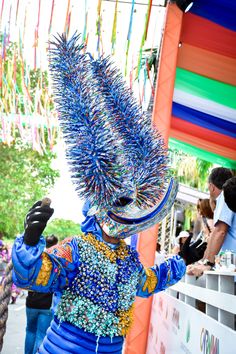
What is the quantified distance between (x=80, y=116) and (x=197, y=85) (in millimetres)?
5334

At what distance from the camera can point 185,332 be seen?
314cm

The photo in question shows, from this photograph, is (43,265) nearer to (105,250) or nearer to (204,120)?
(105,250)

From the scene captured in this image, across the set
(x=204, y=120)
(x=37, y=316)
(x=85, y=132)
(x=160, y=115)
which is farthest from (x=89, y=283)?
(x=204, y=120)

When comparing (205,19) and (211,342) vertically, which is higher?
(205,19)

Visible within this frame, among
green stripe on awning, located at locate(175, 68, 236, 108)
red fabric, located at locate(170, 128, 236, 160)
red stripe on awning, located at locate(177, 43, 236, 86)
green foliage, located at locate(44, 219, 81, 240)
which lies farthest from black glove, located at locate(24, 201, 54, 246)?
green foliage, located at locate(44, 219, 81, 240)

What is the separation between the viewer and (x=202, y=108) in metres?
7.79

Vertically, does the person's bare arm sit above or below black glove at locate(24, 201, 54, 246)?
below

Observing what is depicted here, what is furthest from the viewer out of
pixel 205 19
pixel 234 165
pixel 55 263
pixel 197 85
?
pixel 234 165

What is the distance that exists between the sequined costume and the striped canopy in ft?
12.8

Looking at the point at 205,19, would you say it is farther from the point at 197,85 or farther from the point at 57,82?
the point at 57,82

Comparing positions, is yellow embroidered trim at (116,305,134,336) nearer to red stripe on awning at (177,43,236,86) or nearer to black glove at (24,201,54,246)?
black glove at (24,201,54,246)

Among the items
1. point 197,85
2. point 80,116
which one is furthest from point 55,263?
point 197,85

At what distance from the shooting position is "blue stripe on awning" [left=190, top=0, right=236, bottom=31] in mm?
5363

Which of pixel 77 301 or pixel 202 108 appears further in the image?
pixel 202 108
